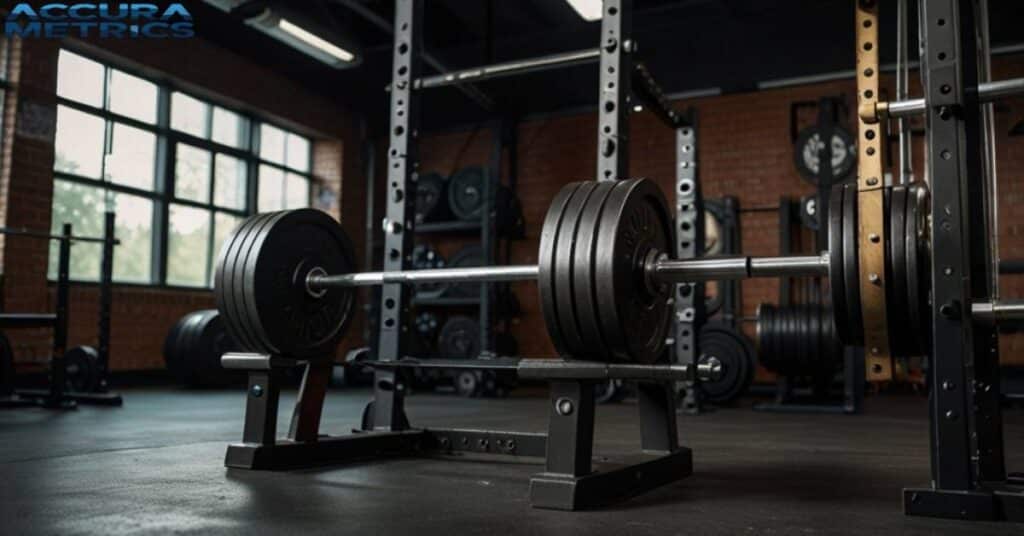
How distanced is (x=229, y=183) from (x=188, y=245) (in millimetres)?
678

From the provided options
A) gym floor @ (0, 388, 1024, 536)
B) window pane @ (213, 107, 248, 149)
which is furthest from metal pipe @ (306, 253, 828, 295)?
window pane @ (213, 107, 248, 149)

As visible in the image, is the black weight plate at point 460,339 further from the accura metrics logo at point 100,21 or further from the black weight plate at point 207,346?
the accura metrics logo at point 100,21

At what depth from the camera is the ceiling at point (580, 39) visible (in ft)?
18.3

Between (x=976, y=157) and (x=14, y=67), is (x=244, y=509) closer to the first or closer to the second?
(x=976, y=157)

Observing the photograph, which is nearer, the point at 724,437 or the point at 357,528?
the point at 357,528

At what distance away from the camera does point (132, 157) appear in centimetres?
596

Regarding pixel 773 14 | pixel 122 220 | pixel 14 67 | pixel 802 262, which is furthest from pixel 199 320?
pixel 802 262

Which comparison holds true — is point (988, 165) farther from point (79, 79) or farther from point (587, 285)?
point (79, 79)

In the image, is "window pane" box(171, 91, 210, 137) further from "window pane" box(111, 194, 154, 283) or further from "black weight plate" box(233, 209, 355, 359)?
"black weight plate" box(233, 209, 355, 359)

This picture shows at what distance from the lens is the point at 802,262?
1.63 m

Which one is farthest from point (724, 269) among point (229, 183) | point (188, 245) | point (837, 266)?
point (229, 183)

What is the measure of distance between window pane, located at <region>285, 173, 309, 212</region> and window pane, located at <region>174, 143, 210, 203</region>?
956 mm

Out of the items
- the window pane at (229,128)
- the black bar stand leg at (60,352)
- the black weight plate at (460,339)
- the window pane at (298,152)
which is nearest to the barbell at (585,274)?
the black bar stand leg at (60,352)

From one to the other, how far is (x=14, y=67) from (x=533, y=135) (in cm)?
413
